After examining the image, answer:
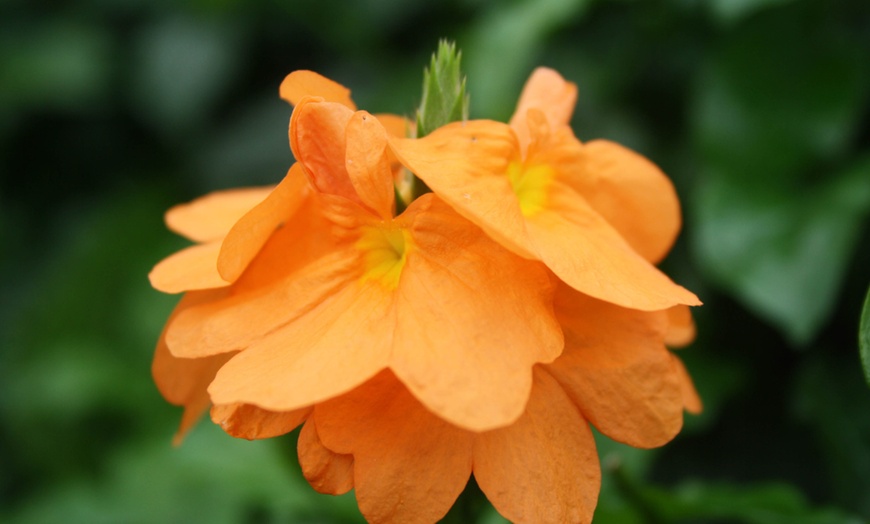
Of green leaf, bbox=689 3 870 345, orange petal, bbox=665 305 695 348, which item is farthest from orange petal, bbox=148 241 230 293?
green leaf, bbox=689 3 870 345

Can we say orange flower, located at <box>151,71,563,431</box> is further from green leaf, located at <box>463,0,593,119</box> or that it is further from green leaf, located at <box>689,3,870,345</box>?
green leaf, located at <box>463,0,593,119</box>

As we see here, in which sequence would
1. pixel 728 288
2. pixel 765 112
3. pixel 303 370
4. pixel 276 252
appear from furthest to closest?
pixel 765 112, pixel 728 288, pixel 276 252, pixel 303 370

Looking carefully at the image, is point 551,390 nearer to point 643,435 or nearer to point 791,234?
point 643,435

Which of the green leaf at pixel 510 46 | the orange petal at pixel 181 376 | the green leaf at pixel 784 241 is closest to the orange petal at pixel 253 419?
the orange petal at pixel 181 376

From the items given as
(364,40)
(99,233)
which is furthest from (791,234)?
(99,233)

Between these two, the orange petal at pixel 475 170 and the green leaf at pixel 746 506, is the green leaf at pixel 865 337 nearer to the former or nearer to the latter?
the orange petal at pixel 475 170

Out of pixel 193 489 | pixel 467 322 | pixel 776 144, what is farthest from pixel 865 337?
pixel 193 489
